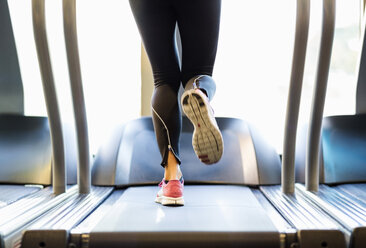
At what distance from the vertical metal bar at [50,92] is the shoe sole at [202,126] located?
2.08 feet

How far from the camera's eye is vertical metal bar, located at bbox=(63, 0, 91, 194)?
1289mm

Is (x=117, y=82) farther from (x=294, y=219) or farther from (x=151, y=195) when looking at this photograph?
(x=294, y=219)

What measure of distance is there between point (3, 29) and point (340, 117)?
192cm

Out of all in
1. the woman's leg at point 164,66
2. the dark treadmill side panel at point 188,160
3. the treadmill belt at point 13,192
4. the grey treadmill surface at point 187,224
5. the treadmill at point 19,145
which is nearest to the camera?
the grey treadmill surface at point 187,224

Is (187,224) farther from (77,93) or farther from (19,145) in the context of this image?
(19,145)

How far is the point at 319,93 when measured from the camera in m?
1.34

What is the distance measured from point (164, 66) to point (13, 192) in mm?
976

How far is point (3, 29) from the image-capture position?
1879 millimetres

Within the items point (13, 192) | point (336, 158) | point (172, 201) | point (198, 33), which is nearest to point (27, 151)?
point (13, 192)

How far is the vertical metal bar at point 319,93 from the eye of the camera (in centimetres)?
125

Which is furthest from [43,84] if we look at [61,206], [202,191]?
[202,191]

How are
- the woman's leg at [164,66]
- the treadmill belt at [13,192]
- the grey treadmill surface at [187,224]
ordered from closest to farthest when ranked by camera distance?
the grey treadmill surface at [187,224]
the woman's leg at [164,66]
the treadmill belt at [13,192]

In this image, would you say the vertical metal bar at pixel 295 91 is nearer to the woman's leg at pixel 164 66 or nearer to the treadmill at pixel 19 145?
the woman's leg at pixel 164 66

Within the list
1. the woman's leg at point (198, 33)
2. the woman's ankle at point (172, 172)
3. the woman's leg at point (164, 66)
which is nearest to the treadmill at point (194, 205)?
the woman's ankle at point (172, 172)
